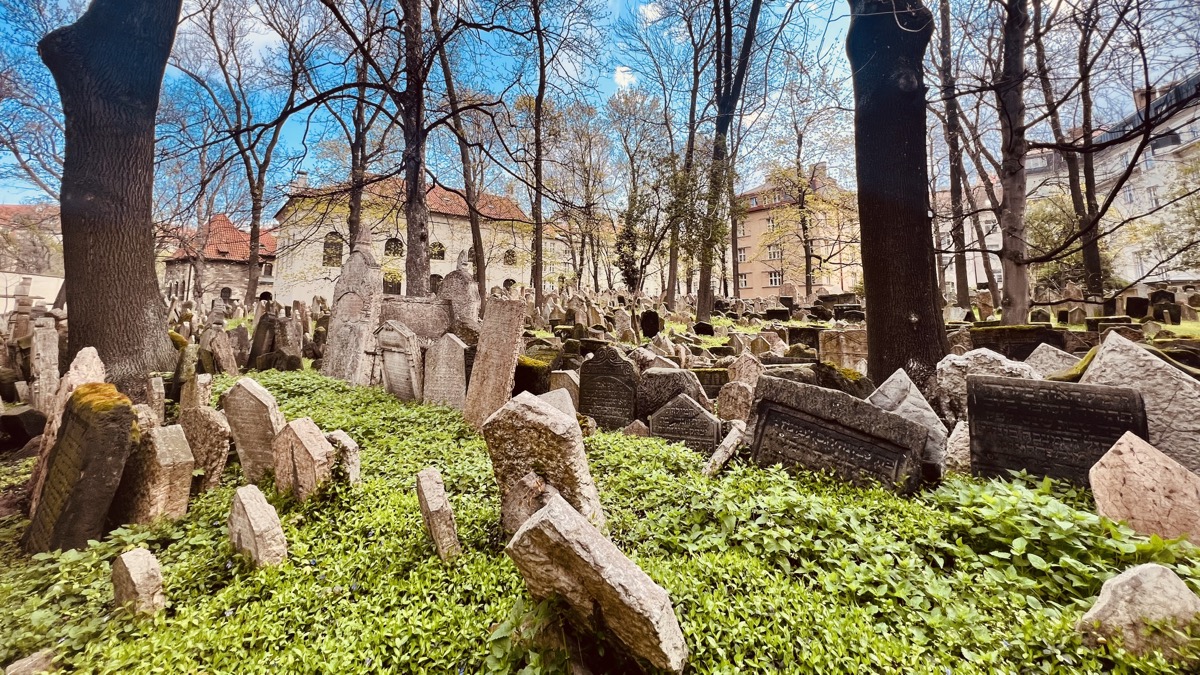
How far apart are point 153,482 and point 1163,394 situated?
6.35m

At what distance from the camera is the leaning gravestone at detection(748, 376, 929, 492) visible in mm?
2941

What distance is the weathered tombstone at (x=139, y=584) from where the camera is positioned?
2219 mm

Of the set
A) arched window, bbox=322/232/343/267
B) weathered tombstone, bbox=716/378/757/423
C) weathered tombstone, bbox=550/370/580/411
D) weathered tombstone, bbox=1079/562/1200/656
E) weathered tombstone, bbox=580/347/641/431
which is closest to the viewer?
weathered tombstone, bbox=1079/562/1200/656

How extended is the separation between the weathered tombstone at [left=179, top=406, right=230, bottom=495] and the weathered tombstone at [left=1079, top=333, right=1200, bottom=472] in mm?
6195

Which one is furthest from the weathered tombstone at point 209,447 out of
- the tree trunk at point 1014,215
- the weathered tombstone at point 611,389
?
the tree trunk at point 1014,215

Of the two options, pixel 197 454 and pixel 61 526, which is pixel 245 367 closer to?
pixel 197 454

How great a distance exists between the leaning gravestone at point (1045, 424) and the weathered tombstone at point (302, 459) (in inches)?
171

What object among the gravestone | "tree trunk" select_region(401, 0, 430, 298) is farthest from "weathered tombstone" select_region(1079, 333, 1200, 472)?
"tree trunk" select_region(401, 0, 430, 298)

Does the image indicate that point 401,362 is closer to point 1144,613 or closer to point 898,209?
point 898,209

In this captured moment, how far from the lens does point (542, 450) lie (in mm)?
2596

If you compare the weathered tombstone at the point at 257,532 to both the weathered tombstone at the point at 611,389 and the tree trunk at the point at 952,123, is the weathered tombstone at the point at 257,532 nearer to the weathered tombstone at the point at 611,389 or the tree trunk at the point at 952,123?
the weathered tombstone at the point at 611,389

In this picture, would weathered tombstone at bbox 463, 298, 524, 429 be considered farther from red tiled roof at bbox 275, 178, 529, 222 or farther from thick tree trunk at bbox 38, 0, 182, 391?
thick tree trunk at bbox 38, 0, 182, 391

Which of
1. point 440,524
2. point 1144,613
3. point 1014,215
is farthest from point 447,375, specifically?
point 1014,215

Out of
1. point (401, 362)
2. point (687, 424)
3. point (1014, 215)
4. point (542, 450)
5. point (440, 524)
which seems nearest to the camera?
point (440, 524)
